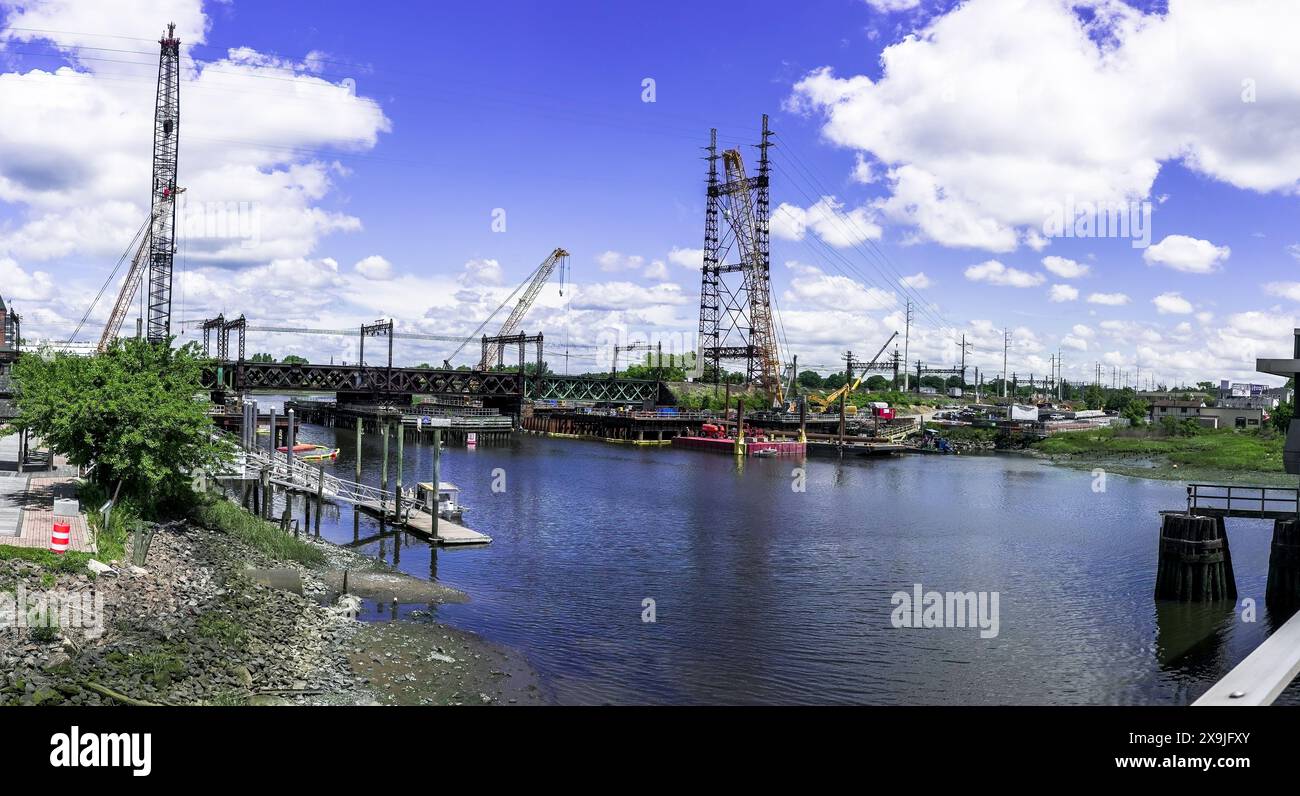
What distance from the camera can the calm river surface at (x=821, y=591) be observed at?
22.4m

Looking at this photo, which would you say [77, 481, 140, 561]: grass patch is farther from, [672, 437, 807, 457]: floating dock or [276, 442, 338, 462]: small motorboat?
[672, 437, 807, 457]: floating dock

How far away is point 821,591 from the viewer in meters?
32.0

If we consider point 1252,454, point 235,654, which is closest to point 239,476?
point 235,654

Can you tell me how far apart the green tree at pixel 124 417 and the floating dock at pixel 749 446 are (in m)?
74.1

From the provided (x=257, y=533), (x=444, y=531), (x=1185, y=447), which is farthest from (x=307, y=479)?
(x=1185, y=447)

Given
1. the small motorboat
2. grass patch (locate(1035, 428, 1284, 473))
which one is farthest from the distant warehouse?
the small motorboat

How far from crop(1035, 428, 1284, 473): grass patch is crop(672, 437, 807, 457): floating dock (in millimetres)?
29755

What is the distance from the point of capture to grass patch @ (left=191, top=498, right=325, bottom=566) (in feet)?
104

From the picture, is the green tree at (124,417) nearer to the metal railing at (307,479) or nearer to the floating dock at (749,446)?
the metal railing at (307,479)

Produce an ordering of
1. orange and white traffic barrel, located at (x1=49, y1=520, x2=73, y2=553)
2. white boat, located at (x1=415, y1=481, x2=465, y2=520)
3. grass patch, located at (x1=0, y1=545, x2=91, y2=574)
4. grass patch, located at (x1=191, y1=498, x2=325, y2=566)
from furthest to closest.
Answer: white boat, located at (x1=415, y1=481, x2=465, y2=520), grass patch, located at (x1=191, y1=498, x2=325, y2=566), orange and white traffic barrel, located at (x1=49, y1=520, x2=73, y2=553), grass patch, located at (x1=0, y1=545, x2=91, y2=574)

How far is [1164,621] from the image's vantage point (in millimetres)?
28016

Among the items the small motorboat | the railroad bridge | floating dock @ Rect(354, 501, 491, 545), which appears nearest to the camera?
floating dock @ Rect(354, 501, 491, 545)

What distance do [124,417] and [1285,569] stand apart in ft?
127
